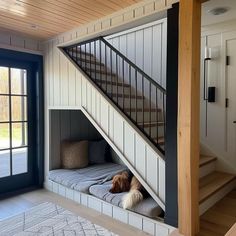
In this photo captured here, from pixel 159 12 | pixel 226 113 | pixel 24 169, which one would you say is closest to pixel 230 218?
pixel 226 113

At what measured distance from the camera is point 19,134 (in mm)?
3666

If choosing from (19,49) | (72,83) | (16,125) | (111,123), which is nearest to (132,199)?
(111,123)

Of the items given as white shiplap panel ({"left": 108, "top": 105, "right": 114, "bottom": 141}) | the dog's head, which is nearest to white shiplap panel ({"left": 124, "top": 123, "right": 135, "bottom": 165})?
white shiplap panel ({"left": 108, "top": 105, "right": 114, "bottom": 141})

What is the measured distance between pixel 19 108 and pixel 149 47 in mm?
2313

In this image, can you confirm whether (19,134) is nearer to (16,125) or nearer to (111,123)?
(16,125)

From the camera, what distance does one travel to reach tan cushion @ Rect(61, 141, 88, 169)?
12.4 ft

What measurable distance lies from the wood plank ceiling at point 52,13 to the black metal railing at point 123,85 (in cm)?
37

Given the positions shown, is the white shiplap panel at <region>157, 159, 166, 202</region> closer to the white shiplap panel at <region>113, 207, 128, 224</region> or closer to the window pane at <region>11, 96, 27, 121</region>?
the white shiplap panel at <region>113, 207, 128, 224</region>

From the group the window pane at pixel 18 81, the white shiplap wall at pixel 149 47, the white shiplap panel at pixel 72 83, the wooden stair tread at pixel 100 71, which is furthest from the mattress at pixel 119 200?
the window pane at pixel 18 81

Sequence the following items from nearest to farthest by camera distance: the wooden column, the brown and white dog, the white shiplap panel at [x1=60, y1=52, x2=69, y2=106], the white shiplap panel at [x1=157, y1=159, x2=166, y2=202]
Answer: the wooden column < the white shiplap panel at [x1=157, y1=159, x2=166, y2=202] < the brown and white dog < the white shiplap panel at [x1=60, y1=52, x2=69, y2=106]

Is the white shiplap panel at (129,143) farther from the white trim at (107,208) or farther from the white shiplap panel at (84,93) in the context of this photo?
the white shiplap panel at (84,93)

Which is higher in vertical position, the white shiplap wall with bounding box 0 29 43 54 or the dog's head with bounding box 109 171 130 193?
the white shiplap wall with bounding box 0 29 43 54

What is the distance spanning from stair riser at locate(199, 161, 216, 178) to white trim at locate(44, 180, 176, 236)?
35.0 inches

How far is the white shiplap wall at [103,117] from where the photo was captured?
2391 millimetres
